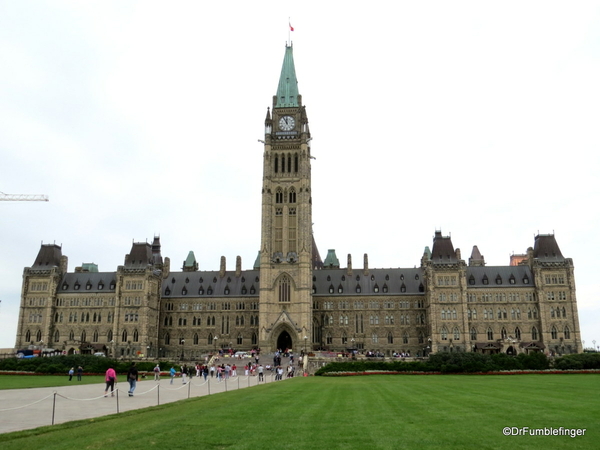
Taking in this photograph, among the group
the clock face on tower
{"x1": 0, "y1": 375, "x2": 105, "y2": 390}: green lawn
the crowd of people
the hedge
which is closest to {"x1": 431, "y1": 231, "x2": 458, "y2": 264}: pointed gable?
the crowd of people

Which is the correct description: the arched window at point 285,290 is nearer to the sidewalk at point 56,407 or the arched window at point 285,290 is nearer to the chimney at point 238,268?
the chimney at point 238,268

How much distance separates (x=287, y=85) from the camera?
119 metres

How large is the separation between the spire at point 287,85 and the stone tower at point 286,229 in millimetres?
208

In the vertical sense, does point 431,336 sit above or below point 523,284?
below

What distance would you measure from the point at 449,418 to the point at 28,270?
113657mm

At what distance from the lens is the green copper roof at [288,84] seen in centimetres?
11762

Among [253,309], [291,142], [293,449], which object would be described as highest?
[291,142]

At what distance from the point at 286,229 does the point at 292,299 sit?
13448 millimetres

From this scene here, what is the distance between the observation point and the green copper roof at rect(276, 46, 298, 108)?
11762 centimetres

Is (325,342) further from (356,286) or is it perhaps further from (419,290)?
(419,290)

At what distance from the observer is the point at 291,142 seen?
113875 mm

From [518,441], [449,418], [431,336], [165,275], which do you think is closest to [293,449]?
[518,441]

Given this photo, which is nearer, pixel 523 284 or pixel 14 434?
pixel 14 434

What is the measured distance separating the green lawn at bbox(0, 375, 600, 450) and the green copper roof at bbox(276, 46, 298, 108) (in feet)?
309
